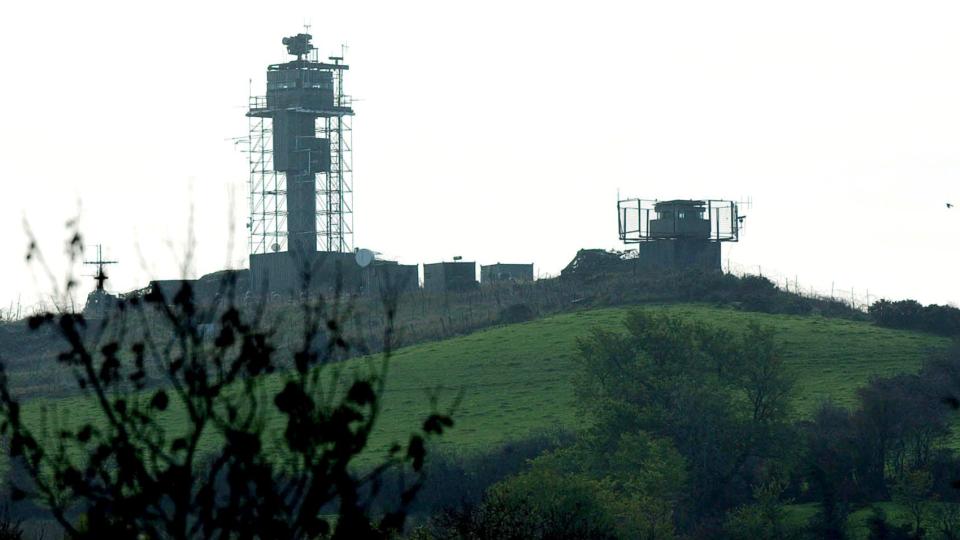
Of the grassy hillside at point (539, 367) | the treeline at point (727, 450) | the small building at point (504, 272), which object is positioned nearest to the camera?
the treeline at point (727, 450)

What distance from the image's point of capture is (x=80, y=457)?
220 ft

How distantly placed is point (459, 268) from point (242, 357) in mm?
85660

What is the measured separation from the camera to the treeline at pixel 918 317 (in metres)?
84.8

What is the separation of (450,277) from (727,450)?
3222cm

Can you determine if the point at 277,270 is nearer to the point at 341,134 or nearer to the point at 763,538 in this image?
→ the point at 341,134

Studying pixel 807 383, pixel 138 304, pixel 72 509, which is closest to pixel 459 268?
pixel 807 383

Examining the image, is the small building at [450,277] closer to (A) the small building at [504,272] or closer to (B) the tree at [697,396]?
(A) the small building at [504,272]

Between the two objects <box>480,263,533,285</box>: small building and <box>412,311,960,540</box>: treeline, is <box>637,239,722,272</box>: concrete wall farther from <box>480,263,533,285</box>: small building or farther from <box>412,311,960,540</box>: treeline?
<box>412,311,960,540</box>: treeline

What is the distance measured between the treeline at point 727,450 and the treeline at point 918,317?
35.2 ft

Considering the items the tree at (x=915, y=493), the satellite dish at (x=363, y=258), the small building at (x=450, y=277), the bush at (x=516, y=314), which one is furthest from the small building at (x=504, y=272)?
the tree at (x=915, y=493)

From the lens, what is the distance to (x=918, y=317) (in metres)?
85.8

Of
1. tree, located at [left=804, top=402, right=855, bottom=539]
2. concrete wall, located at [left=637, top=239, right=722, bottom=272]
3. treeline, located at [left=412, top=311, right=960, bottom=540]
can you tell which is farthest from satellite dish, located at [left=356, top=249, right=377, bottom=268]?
tree, located at [left=804, top=402, right=855, bottom=539]

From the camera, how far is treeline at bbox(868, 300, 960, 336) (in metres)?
84.8

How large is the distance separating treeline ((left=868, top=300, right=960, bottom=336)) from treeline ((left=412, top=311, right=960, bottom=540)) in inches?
422
